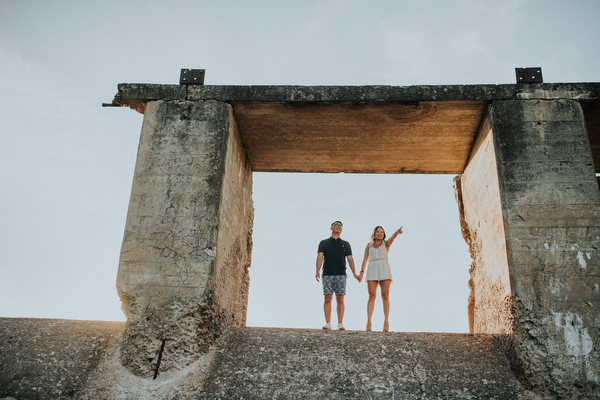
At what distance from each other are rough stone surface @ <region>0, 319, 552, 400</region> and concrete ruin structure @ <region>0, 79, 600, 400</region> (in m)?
0.02

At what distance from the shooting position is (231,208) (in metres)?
5.92

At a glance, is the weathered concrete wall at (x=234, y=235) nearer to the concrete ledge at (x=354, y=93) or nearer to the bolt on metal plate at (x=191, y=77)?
A: the concrete ledge at (x=354, y=93)

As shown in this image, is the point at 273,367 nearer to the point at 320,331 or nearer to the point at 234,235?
the point at 320,331

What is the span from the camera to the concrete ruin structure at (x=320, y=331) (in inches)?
182

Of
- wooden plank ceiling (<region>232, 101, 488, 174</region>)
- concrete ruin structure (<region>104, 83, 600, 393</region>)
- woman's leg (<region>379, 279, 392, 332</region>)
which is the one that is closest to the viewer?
concrete ruin structure (<region>104, 83, 600, 393</region>)

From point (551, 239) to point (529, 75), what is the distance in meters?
2.01

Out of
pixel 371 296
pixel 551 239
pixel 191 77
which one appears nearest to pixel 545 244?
pixel 551 239

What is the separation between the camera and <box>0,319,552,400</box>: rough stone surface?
453cm

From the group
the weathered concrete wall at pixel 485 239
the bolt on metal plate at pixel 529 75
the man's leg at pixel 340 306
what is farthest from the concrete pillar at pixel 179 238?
the bolt on metal plate at pixel 529 75

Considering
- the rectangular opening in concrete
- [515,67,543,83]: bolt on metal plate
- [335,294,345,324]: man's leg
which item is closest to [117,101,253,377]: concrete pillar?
[335,294,345,324]: man's leg

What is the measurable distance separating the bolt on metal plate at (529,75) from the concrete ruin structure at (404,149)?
11 centimetres

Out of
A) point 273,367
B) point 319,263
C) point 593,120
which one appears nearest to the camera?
point 273,367

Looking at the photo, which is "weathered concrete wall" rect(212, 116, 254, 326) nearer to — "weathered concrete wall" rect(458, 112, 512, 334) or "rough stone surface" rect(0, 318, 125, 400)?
"rough stone surface" rect(0, 318, 125, 400)

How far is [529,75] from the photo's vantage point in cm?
577
